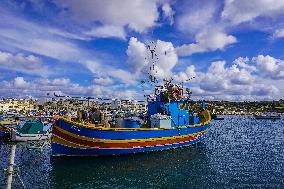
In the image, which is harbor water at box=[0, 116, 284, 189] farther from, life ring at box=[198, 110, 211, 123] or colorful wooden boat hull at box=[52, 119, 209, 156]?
life ring at box=[198, 110, 211, 123]

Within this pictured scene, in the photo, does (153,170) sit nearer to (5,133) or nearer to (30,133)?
(30,133)

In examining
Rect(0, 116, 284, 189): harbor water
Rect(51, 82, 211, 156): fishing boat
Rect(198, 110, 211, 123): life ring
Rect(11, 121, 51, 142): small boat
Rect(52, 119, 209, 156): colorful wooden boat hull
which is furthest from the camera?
Rect(198, 110, 211, 123): life ring

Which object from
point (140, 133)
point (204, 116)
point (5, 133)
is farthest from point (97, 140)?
point (204, 116)

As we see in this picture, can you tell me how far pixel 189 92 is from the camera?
145 ft

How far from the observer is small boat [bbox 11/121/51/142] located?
45156mm

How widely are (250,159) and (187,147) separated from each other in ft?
31.5

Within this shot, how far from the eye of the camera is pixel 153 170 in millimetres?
27906

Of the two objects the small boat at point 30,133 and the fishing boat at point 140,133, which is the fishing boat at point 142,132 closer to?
the fishing boat at point 140,133

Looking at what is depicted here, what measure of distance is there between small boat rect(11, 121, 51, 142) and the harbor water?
7255mm

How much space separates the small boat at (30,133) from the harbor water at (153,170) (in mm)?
7255

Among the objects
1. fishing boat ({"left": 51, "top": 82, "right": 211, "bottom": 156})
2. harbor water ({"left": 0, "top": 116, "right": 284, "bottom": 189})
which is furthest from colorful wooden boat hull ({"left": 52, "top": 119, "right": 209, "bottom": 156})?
harbor water ({"left": 0, "top": 116, "right": 284, "bottom": 189})

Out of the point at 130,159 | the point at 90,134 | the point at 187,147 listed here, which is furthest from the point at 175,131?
the point at 90,134

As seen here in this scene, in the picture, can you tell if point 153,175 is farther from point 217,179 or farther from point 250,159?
point 250,159

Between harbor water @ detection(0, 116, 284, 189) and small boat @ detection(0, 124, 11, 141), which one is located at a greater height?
small boat @ detection(0, 124, 11, 141)
